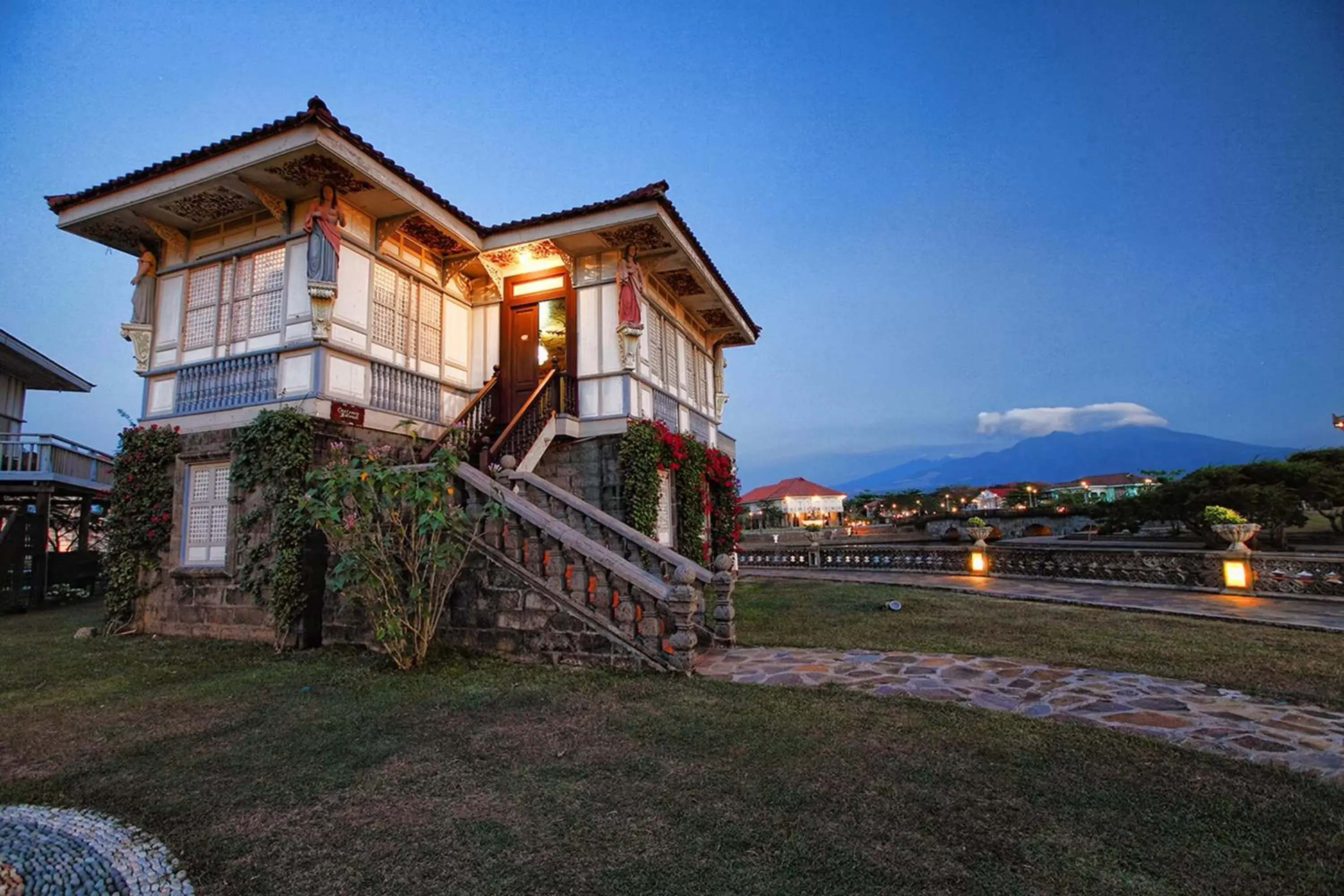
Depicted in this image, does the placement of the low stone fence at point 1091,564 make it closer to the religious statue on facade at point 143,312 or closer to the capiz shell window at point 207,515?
the capiz shell window at point 207,515

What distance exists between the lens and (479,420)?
11.3 metres

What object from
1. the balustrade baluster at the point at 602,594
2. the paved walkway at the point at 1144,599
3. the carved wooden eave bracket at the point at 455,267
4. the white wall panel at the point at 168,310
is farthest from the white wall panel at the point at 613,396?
the white wall panel at the point at 168,310

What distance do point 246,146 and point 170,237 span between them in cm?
323

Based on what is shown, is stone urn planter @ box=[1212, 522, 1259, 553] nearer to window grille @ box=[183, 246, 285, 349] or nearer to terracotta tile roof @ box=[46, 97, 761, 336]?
terracotta tile roof @ box=[46, 97, 761, 336]

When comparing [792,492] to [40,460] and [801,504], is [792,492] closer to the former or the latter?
[801,504]

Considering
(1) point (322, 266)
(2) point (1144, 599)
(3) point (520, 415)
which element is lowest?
(2) point (1144, 599)

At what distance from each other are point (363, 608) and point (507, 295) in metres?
7.00

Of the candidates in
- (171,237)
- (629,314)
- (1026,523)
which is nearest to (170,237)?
(171,237)

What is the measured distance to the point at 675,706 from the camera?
4.85 metres

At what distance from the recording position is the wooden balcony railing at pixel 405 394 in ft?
31.8

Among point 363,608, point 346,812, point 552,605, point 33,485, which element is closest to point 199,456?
point 363,608

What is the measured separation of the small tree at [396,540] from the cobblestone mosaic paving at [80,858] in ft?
9.49

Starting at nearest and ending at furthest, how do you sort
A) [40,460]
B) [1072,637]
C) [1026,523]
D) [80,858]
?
[80,858]
[1072,637]
[40,460]
[1026,523]

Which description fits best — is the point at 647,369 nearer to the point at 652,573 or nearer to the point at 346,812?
the point at 652,573
